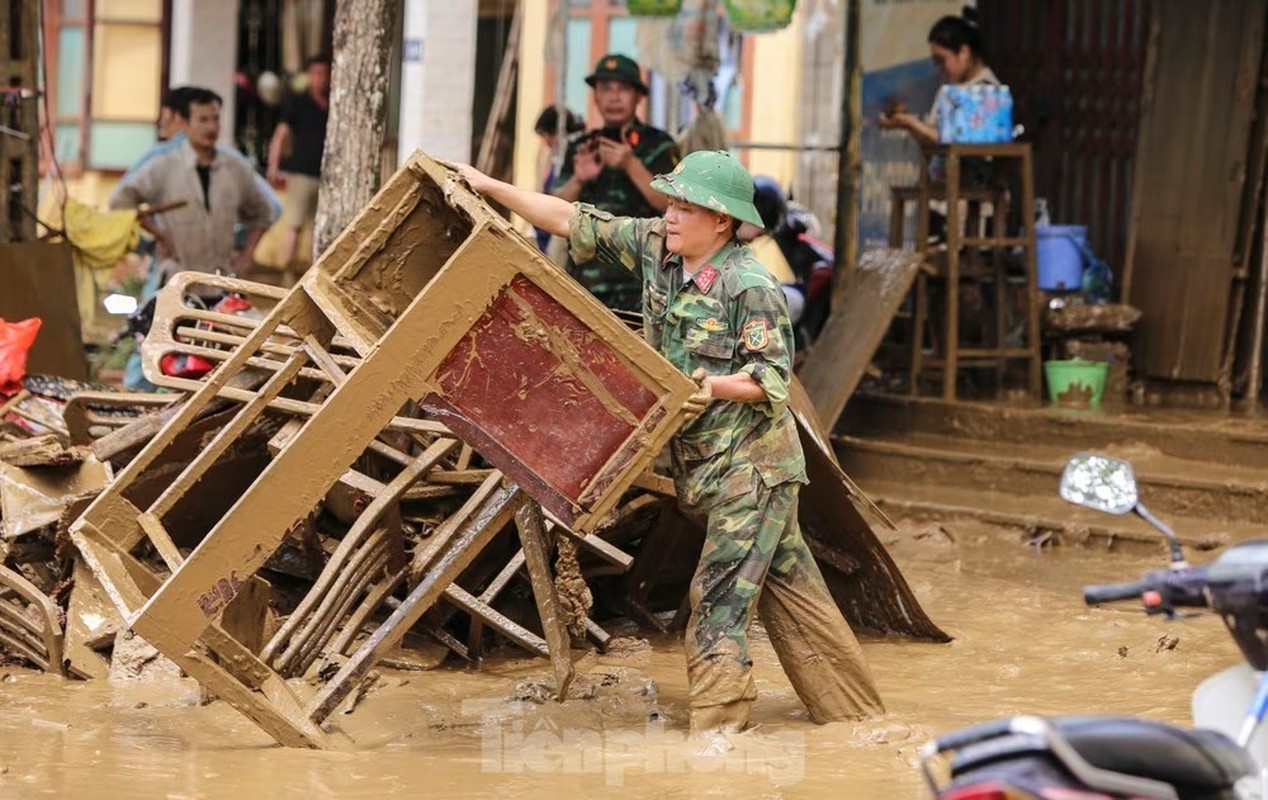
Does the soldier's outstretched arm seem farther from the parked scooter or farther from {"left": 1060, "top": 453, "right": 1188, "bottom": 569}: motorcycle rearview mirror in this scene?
the parked scooter

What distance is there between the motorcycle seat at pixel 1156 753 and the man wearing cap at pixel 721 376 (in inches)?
107

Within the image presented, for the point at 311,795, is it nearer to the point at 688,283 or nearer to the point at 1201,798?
the point at 688,283

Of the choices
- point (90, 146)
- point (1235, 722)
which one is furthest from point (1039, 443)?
point (90, 146)

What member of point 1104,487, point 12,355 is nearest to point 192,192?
point 12,355

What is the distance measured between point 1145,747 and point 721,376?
2.79 meters

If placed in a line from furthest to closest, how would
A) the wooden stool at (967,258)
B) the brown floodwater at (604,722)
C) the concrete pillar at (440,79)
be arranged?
1. the concrete pillar at (440,79)
2. the wooden stool at (967,258)
3. the brown floodwater at (604,722)

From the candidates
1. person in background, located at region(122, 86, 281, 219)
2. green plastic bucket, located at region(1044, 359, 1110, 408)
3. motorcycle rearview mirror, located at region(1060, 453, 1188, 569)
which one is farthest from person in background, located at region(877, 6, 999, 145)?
motorcycle rearview mirror, located at region(1060, 453, 1188, 569)

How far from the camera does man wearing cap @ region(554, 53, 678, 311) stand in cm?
966

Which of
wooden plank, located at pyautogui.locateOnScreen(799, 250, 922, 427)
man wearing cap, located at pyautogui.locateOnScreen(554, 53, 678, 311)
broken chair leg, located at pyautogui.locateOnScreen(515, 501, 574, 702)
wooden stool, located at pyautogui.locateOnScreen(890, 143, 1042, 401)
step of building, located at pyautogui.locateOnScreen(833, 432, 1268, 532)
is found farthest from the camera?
wooden stool, located at pyautogui.locateOnScreen(890, 143, 1042, 401)

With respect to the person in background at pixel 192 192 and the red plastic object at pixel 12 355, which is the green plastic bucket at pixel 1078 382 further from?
the red plastic object at pixel 12 355

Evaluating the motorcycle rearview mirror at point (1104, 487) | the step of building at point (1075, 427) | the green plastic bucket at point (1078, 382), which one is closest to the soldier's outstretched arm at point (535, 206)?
the motorcycle rearview mirror at point (1104, 487)

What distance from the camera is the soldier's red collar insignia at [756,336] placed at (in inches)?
225

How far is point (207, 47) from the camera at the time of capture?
1848 cm

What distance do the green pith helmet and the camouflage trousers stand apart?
849mm
